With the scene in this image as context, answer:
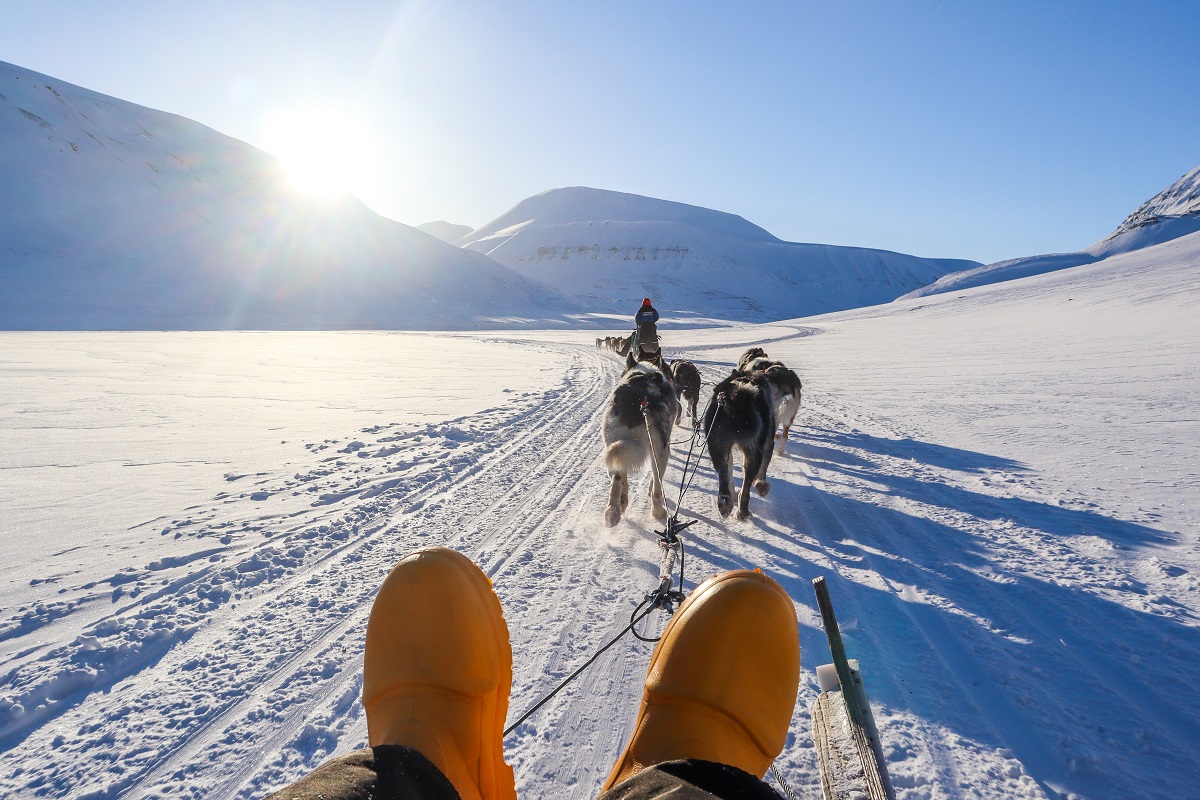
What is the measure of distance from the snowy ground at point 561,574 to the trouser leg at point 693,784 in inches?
25.4

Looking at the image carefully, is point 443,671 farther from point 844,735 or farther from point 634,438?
point 634,438

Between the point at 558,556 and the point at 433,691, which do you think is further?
the point at 558,556

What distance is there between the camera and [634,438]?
4.75 metres

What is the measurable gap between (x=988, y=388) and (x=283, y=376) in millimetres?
15660

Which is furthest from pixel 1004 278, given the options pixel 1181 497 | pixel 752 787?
pixel 752 787

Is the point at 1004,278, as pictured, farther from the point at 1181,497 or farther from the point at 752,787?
the point at 752,787

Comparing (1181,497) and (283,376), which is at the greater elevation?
(283,376)

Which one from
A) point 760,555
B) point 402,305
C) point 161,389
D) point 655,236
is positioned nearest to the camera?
point 760,555

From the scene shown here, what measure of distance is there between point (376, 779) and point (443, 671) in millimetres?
634

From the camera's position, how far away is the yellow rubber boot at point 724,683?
77.6 inches

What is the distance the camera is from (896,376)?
1345 centimetres

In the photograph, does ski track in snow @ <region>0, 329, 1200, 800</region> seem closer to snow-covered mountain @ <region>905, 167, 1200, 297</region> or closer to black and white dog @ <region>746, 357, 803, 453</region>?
black and white dog @ <region>746, 357, 803, 453</region>

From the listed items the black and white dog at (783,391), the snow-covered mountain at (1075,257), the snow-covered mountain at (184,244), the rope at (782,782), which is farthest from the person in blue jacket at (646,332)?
the snow-covered mountain at (1075,257)

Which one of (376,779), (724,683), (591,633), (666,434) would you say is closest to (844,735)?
(724,683)
